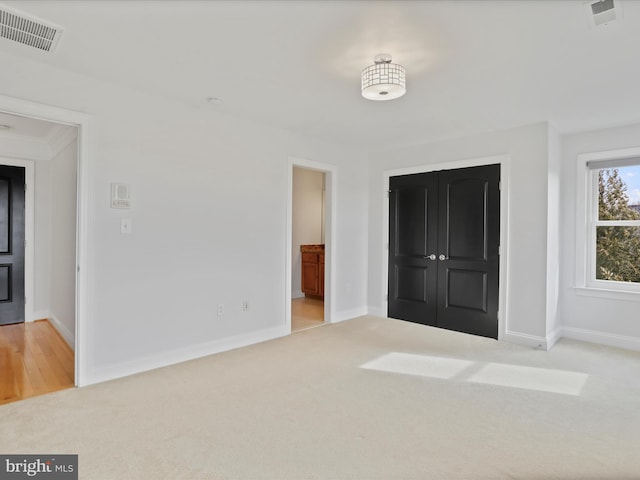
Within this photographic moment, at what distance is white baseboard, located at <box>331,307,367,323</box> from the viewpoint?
5066 millimetres

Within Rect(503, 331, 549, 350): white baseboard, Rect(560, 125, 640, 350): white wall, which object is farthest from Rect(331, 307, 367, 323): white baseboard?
Rect(560, 125, 640, 350): white wall

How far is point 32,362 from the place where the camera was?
3.45 m

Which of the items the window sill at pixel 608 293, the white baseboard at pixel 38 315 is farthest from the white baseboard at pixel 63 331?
the window sill at pixel 608 293

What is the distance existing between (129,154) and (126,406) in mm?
1992

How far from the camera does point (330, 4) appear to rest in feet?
6.44

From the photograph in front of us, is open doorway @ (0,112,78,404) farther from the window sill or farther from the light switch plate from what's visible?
the window sill

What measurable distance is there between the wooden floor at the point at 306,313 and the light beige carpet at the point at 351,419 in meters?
1.16

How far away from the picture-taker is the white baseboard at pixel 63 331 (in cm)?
389

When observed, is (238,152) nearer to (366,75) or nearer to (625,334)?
(366,75)

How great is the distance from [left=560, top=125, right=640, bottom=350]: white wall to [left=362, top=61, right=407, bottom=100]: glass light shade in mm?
2938

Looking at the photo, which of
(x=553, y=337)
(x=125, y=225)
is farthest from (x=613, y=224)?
(x=125, y=225)

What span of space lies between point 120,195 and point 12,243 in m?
2.93

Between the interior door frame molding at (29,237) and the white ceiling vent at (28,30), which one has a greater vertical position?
the white ceiling vent at (28,30)

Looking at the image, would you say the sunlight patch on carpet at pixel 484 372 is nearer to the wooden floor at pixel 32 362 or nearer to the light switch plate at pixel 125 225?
the light switch plate at pixel 125 225
